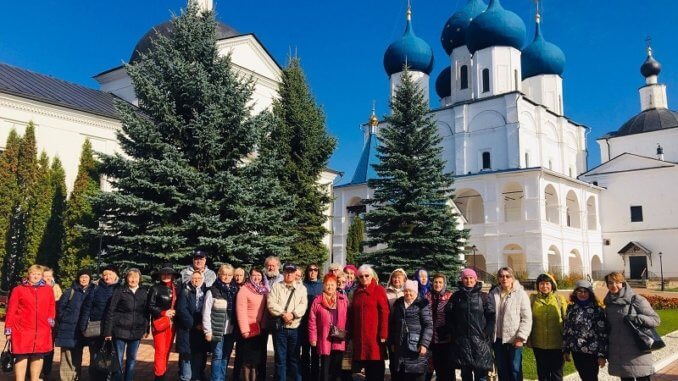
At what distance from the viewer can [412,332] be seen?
232 inches

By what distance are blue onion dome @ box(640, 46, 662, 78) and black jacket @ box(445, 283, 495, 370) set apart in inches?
1955

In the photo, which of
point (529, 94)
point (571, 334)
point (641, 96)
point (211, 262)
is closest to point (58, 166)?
point (211, 262)

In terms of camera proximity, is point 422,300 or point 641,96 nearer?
point 422,300

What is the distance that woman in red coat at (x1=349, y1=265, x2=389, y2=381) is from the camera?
6.05 metres

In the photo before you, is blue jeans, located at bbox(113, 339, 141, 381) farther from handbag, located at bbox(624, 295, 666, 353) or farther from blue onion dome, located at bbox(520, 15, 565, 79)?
blue onion dome, located at bbox(520, 15, 565, 79)

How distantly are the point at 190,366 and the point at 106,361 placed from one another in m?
0.93

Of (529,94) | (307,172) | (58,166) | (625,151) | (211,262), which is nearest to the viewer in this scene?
(211,262)

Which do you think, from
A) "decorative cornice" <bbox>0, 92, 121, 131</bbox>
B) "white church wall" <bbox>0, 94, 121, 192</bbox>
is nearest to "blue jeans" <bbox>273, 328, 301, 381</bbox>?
"decorative cornice" <bbox>0, 92, 121, 131</bbox>

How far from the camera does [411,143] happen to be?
1581 centimetres

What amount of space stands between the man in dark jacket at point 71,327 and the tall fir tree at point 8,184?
1179 cm

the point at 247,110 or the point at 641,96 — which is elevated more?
the point at 641,96

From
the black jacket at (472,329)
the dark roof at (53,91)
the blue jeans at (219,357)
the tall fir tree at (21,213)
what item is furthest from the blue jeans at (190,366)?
the dark roof at (53,91)

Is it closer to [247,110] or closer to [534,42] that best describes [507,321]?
[247,110]

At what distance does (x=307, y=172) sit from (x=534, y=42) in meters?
35.0
